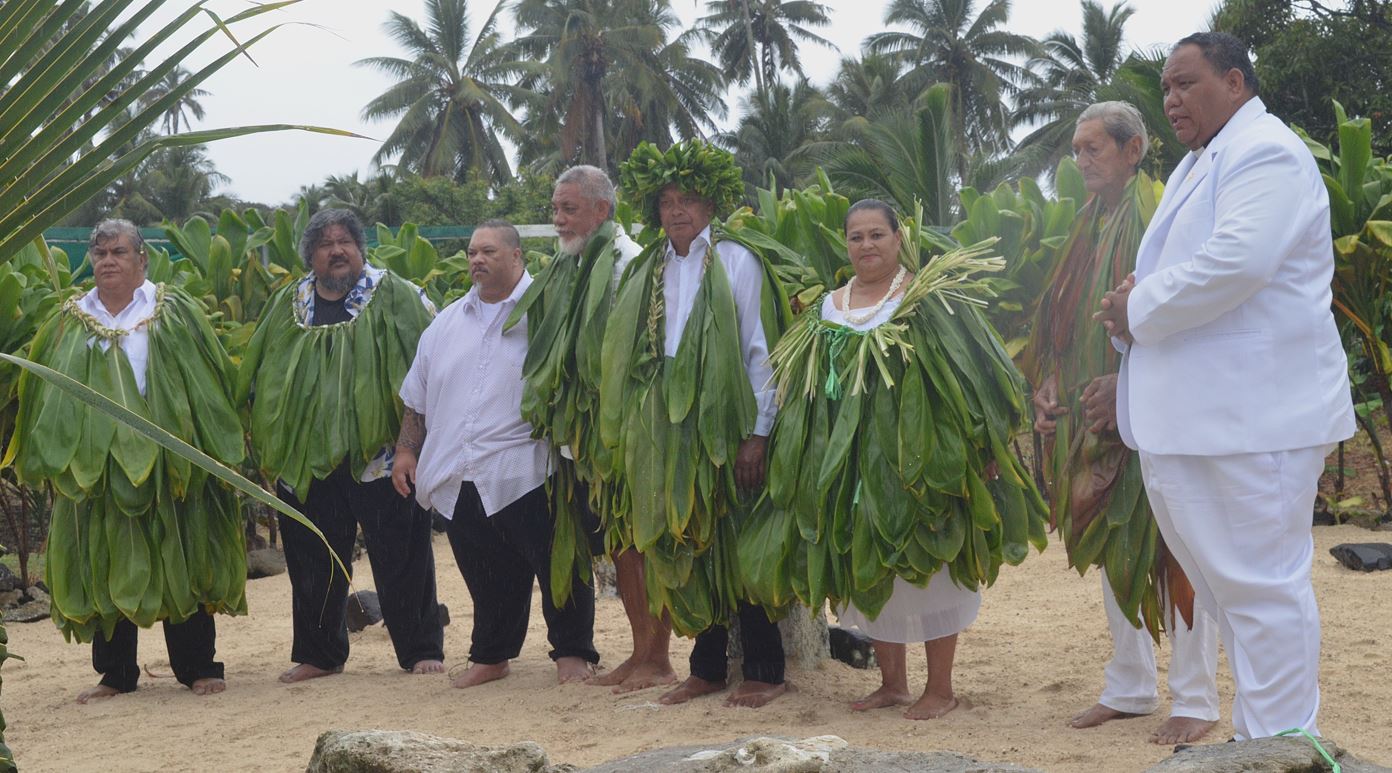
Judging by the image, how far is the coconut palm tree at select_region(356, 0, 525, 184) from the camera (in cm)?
4069

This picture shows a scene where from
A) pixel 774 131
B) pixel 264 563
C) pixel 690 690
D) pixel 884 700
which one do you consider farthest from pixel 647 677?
pixel 774 131

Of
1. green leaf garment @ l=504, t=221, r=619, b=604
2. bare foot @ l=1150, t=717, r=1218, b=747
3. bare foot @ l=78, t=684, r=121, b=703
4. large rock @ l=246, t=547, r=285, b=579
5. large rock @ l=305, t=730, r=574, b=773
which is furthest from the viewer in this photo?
large rock @ l=246, t=547, r=285, b=579

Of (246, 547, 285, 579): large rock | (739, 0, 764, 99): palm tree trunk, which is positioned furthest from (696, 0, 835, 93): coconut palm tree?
(246, 547, 285, 579): large rock

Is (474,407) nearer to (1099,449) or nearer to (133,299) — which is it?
(133,299)

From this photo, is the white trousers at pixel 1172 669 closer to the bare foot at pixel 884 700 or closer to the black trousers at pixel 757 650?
the bare foot at pixel 884 700

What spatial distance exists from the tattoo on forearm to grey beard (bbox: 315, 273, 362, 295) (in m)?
0.65

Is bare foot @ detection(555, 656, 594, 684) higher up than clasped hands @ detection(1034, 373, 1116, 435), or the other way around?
clasped hands @ detection(1034, 373, 1116, 435)

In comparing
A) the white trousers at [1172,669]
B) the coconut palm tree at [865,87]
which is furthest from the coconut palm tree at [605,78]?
the white trousers at [1172,669]

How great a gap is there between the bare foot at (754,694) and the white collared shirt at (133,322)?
9.42 feet

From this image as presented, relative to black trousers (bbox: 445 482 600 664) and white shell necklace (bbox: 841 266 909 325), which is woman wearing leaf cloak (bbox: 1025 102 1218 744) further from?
black trousers (bbox: 445 482 600 664)

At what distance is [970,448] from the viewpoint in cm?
478

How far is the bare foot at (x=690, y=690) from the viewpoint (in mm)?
5340

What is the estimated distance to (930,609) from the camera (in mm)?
4926

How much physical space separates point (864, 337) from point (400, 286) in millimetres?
2514
